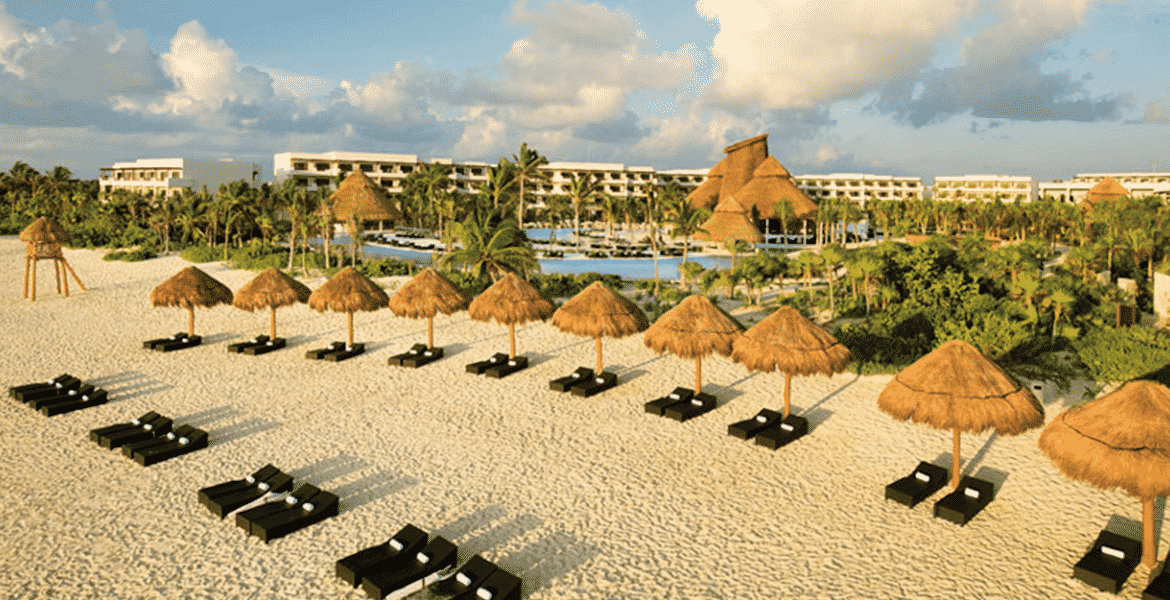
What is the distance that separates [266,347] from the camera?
60.5ft

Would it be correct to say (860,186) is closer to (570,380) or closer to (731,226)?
(731,226)

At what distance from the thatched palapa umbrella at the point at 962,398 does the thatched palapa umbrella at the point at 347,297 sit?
44.1 ft

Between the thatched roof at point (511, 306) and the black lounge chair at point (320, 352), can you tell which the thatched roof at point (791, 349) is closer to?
the thatched roof at point (511, 306)

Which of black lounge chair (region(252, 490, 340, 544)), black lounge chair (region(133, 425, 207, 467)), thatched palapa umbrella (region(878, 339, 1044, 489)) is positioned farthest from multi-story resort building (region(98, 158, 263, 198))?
thatched palapa umbrella (region(878, 339, 1044, 489))

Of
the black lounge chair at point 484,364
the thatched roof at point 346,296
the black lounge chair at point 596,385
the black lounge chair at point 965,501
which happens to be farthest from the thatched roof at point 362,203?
the black lounge chair at point 965,501

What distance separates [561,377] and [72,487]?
365 inches

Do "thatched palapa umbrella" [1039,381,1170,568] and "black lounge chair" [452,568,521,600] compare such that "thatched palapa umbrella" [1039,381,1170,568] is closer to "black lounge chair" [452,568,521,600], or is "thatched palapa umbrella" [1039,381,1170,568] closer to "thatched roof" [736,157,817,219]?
"black lounge chair" [452,568,521,600]

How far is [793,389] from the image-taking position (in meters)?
15.0

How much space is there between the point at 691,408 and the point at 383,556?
7.07 metres

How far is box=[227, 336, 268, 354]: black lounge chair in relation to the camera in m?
18.4

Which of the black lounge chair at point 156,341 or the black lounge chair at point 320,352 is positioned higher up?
the black lounge chair at point 156,341

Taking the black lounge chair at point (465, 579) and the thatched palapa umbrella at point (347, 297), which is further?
the thatched palapa umbrella at point (347, 297)

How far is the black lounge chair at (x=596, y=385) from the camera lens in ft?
48.5

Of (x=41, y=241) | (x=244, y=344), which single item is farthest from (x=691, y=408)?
(x=41, y=241)
